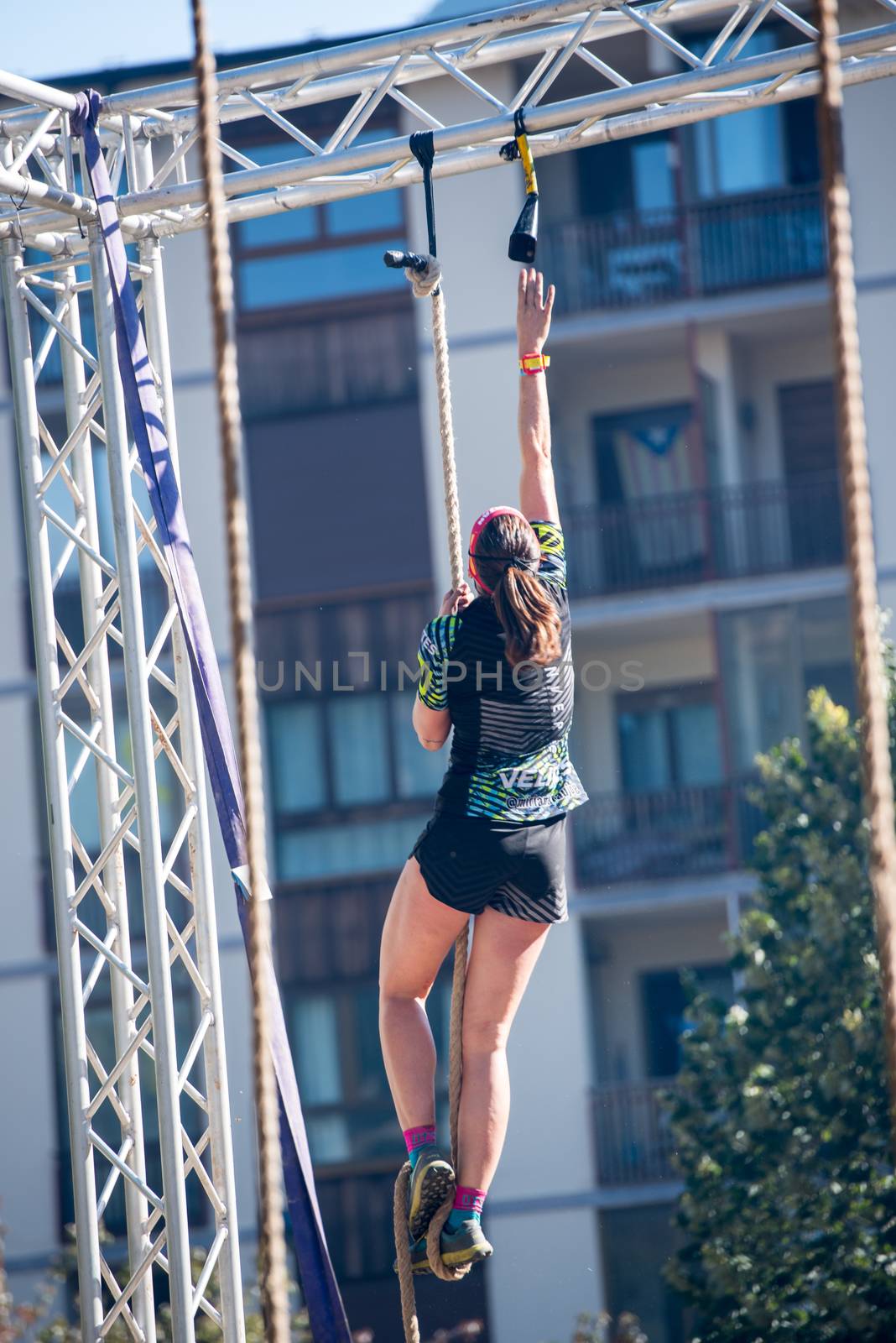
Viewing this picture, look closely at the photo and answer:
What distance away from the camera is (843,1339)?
9344 mm

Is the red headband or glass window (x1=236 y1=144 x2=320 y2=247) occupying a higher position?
glass window (x1=236 y1=144 x2=320 y2=247)

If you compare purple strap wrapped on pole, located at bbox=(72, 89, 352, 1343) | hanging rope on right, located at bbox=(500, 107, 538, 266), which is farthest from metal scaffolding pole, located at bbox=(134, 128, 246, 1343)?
hanging rope on right, located at bbox=(500, 107, 538, 266)

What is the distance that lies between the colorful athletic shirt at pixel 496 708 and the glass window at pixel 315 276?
10.2 m

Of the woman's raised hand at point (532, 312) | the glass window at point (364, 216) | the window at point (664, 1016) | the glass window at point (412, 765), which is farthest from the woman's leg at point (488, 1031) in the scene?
the glass window at point (364, 216)

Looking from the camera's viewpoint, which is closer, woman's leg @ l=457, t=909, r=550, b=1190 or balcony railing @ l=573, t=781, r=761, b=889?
woman's leg @ l=457, t=909, r=550, b=1190

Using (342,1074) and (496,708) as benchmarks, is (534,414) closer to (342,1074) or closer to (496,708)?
(496,708)

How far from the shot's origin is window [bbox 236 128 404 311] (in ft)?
46.0

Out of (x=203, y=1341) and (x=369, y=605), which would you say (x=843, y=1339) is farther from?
(x=369, y=605)

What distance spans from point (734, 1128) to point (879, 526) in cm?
574

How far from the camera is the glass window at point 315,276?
14.0m

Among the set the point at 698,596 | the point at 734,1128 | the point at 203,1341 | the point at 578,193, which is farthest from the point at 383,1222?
the point at 578,193

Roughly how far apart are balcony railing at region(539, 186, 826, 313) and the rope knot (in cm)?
911

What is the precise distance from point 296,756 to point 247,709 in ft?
36.9

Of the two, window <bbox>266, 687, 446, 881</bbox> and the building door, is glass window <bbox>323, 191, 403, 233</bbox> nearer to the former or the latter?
the building door
